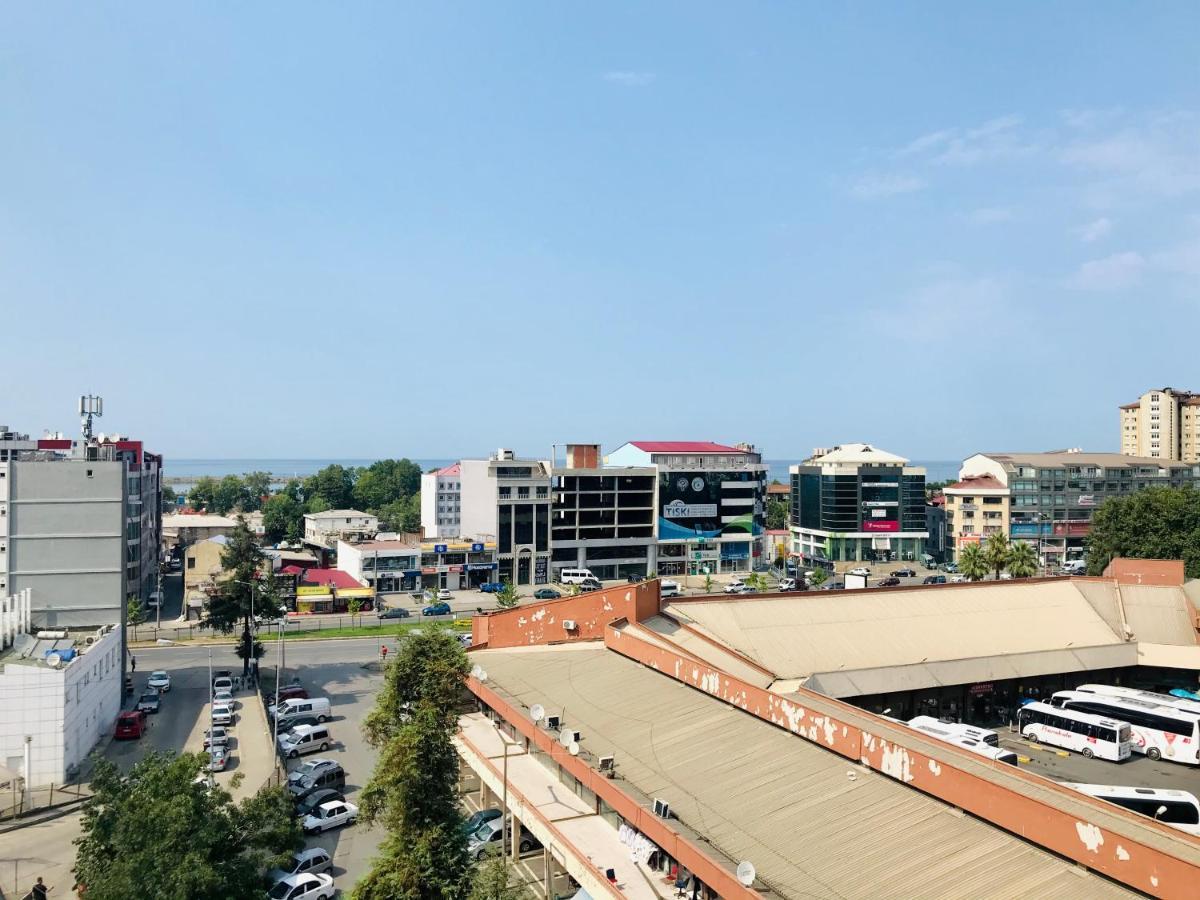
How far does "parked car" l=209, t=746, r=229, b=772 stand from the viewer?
105 ft

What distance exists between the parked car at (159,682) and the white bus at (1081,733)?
3836 centimetres

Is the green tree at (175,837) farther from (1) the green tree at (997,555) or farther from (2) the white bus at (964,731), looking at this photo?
(1) the green tree at (997,555)

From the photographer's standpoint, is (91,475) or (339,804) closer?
(339,804)

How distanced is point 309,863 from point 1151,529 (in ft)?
206

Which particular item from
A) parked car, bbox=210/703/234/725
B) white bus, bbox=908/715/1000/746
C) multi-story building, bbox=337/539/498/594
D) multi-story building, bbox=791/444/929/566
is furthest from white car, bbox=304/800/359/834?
multi-story building, bbox=791/444/929/566

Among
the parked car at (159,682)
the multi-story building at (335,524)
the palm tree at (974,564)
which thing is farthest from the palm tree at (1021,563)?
the multi-story building at (335,524)

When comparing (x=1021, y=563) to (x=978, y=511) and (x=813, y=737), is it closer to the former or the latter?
(x=813, y=737)

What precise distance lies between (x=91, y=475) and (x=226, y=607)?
9.23 metres

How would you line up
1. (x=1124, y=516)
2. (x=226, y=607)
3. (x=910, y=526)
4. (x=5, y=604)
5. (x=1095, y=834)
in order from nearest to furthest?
(x=1095, y=834) → (x=5, y=604) → (x=226, y=607) → (x=1124, y=516) → (x=910, y=526)

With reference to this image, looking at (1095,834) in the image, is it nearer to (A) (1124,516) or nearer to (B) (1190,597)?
(B) (1190,597)

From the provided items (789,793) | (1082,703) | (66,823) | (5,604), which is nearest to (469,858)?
(789,793)

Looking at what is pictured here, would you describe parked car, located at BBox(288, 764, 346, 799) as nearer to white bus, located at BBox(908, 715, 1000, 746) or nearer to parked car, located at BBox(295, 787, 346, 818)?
parked car, located at BBox(295, 787, 346, 818)

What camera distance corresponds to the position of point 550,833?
20281 mm

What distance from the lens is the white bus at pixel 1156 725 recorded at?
100 ft
